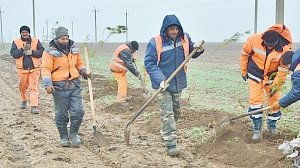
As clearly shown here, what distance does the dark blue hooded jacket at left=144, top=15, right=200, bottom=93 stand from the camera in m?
6.96

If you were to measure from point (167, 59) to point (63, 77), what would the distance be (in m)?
1.64

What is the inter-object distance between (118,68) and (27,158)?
16.4 ft

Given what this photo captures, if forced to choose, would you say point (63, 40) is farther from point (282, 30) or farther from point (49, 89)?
point (282, 30)

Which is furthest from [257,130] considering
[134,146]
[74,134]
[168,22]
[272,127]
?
[74,134]

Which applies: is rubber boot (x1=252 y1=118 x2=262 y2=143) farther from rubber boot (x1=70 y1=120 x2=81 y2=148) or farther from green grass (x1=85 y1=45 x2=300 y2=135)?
rubber boot (x1=70 y1=120 x2=81 y2=148)

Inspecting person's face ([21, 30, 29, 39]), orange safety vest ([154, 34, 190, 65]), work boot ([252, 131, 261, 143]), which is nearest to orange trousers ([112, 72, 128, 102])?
person's face ([21, 30, 29, 39])

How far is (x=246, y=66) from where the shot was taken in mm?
7617

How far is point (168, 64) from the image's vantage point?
7.14m

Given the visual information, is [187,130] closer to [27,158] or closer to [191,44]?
[191,44]

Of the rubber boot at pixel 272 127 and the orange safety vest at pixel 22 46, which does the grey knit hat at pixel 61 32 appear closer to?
the rubber boot at pixel 272 127

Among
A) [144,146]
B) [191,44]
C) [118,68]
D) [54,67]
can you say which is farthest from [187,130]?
[118,68]

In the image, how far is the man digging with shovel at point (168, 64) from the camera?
22.9 feet

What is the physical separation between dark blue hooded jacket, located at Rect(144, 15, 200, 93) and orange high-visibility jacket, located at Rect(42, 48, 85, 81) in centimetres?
126

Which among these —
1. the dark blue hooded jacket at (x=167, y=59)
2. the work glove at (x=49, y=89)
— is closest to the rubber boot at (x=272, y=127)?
the dark blue hooded jacket at (x=167, y=59)
